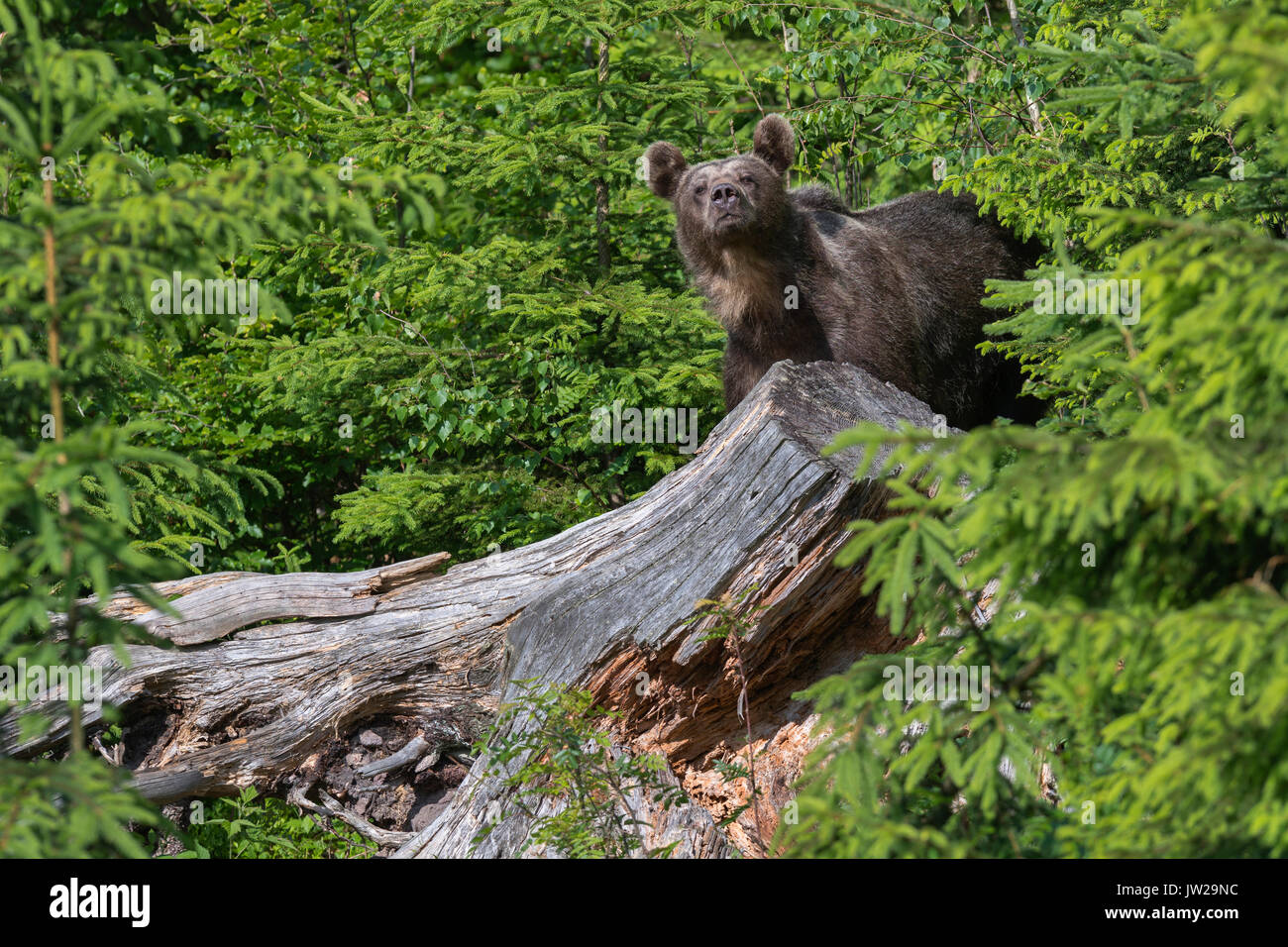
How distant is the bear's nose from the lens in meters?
7.67

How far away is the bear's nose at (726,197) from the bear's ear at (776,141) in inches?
26.5

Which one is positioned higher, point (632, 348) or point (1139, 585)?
point (632, 348)

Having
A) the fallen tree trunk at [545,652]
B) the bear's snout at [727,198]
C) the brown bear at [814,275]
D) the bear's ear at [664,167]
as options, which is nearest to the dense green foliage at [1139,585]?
the fallen tree trunk at [545,652]

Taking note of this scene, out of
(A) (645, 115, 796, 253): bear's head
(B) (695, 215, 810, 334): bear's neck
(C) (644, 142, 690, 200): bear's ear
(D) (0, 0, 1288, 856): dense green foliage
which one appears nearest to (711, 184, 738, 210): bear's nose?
(A) (645, 115, 796, 253): bear's head

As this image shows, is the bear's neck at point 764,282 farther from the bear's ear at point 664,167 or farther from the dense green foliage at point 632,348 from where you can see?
the bear's ear at point 664,167

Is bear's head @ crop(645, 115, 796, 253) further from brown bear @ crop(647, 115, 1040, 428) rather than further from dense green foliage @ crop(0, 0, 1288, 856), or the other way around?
dense green foliage @ crop(0, 0, 1288, 856)

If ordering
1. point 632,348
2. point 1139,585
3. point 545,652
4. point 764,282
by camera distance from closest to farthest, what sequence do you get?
point 1139,585 < point 545,652 < point 764,282 < point 632,348

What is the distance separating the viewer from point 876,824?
9.71 feet

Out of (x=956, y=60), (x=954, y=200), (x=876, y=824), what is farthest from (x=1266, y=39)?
(x=954, y=200)

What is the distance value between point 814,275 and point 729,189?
84 centimetres

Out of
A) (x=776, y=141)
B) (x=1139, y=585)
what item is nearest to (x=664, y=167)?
(x=776, y=141)

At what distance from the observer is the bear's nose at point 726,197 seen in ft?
25.2

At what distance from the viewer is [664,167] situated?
8.09m

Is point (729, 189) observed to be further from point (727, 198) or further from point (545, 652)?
point (545, 652)
